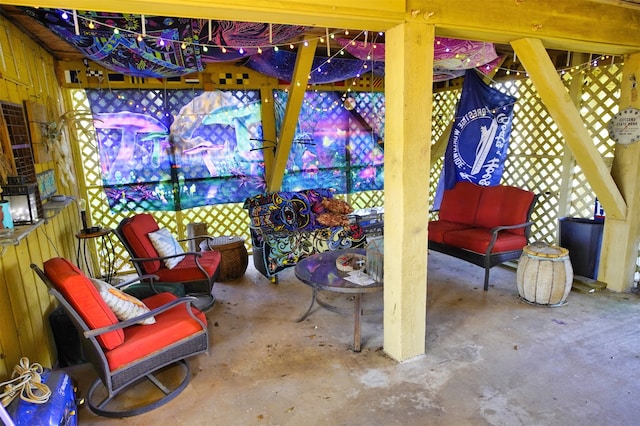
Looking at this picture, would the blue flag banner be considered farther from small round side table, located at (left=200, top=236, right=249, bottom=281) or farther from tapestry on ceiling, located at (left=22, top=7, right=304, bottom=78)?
small round side table, located at (left=200, top=236, right=249, bottom=281)

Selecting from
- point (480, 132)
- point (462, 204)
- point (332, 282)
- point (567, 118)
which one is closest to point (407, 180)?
point (332, 282)

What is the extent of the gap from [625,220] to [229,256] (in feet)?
12.5

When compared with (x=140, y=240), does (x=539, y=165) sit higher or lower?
higher

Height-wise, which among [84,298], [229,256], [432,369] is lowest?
[432,369]

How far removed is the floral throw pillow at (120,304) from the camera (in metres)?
2.18

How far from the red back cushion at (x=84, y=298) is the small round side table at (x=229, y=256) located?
1991 millimetres

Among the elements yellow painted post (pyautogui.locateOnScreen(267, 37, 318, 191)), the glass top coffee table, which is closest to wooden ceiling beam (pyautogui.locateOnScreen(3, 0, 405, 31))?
yellow painted post (pyautogui.locateOnScreen(267, 37, 318, 191))

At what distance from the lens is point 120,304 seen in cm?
222

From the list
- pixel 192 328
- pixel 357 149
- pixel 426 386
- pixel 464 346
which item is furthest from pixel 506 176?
pixel 192 328

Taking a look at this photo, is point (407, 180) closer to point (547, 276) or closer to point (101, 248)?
point (547, 276)

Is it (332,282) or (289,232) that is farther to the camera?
(289,232)

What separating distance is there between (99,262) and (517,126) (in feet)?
17.7

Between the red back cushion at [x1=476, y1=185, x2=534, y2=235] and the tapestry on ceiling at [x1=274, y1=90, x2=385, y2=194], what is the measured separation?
2.12 m

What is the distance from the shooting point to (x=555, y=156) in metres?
4.44
